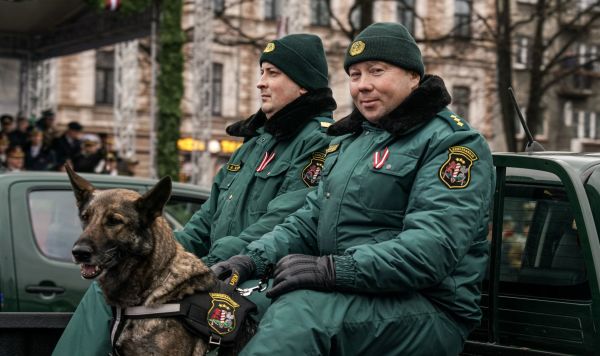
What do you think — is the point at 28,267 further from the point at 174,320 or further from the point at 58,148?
the point at 58,148

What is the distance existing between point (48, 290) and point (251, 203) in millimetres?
2612

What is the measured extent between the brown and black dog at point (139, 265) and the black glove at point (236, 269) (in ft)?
0.29

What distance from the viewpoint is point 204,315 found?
3.49 metres

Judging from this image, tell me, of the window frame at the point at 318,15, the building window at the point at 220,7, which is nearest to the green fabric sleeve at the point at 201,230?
the building window at the point at 220,7

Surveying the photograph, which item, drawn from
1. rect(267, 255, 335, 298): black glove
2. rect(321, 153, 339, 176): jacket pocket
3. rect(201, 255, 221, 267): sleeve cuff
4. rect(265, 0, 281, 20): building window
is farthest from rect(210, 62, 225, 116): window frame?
rect(267, 255, 335, 298): black glove

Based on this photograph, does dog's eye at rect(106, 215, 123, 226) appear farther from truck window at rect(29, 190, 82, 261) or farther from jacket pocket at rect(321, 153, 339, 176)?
truck window at rect(29, 190, 82, 261)

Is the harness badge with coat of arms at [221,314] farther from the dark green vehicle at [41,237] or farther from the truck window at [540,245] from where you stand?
the dark green vehicle at [41,237]

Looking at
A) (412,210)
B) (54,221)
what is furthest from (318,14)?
(412,210)

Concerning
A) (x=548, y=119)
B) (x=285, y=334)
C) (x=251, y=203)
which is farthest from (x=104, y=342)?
(x=548, y=119)

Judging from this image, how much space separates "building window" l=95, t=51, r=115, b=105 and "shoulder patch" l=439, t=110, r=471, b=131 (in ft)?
124

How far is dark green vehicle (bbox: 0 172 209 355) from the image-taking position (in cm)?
650

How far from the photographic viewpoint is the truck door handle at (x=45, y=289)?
654 centimetres

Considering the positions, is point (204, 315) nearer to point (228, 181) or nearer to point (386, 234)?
point (386, 234)

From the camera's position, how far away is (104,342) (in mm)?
3641
